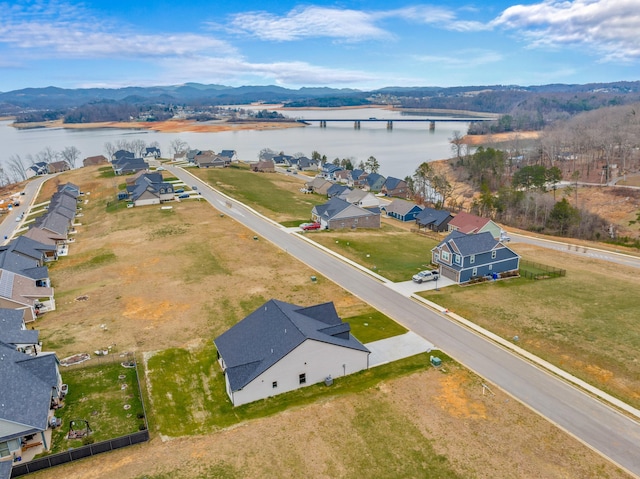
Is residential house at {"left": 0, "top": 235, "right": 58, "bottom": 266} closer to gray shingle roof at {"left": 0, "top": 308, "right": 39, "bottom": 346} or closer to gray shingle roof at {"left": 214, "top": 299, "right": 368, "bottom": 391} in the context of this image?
gray shingle roof at {"left": 0, "top": 308, "right": 39, "bottom": 346}

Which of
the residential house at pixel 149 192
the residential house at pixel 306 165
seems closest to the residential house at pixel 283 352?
the residential house at pixel 149 192

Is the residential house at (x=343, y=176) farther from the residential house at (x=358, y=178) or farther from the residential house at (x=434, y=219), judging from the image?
the residential house at (x=434, y=219)

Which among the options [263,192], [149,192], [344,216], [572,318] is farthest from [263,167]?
[572,318]

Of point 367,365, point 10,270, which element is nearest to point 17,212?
point 10,270

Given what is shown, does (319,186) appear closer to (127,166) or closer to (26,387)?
(127,166)

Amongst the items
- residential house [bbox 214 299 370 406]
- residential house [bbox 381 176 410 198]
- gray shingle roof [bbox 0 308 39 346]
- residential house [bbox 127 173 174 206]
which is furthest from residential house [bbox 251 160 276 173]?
residential house [bbox 214 299 370 406]

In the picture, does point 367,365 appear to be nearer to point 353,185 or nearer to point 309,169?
point 353,185

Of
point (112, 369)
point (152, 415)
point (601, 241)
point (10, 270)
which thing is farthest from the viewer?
point (601, 241)
